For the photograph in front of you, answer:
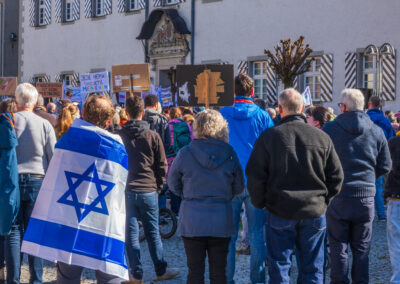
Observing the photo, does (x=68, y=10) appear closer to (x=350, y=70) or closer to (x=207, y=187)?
(x=350, y=70)

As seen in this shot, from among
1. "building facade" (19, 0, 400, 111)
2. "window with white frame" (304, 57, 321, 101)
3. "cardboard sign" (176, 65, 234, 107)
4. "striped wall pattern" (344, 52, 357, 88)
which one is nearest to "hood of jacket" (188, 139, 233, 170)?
"cardboard sign" (176, 65, 234, 107)

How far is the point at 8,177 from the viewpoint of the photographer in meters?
5.82

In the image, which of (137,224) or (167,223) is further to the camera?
(167,223)

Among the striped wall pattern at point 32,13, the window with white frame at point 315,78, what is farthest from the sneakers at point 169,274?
the striped wall pattern at point 32,13

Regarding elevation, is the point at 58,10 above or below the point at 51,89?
above

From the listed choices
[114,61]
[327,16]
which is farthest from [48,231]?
[114,61]

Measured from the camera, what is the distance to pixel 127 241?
679cm

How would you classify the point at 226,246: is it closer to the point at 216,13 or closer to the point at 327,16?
the point at 327,16

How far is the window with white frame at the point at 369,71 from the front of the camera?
2214 cm

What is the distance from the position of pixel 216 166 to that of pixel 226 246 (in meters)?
0.61

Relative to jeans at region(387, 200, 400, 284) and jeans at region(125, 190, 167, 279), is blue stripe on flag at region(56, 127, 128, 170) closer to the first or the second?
jeans at region(125, 190, 167, 279)

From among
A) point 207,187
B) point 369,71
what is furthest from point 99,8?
point 207,187

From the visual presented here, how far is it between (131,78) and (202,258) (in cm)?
707

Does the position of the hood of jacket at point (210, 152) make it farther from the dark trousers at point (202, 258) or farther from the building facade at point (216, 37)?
the building facade at point (216, 37)
